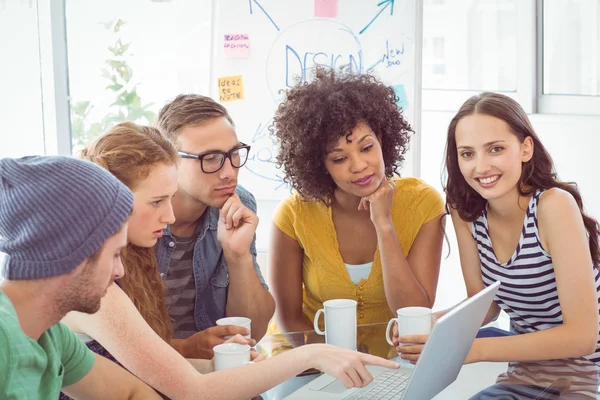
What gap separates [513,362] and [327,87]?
0.98m

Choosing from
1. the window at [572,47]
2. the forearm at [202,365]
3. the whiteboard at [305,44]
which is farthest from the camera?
the window at [572,47]

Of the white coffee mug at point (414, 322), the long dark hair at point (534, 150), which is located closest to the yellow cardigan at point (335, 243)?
the long dark hair at point (534, 150)

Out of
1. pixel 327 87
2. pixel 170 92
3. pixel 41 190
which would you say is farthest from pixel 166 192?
pixel 170 92

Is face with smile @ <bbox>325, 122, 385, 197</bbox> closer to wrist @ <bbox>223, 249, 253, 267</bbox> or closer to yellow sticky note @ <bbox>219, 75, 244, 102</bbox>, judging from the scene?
wrist @ <bbox>223, 249, 253, 267</bbox>

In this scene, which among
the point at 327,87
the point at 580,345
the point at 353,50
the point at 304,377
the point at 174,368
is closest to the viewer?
the point at 174,368

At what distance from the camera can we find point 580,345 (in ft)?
5.34

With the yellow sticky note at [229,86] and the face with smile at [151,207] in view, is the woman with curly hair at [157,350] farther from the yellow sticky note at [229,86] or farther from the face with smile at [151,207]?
the yellow sticky note at [229,86]

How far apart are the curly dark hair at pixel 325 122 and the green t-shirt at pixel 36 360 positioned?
0.98m

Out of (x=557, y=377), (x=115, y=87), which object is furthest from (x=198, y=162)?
(x=115, y=87)

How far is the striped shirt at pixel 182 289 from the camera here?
1952mm

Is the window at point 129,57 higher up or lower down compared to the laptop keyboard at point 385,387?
higher up

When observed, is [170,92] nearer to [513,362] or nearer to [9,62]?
[9,62]

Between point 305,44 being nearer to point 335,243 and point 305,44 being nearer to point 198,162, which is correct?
point 335,243

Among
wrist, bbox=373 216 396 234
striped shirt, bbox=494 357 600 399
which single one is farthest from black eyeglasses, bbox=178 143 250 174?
striped shirt, bbox=494 357 600 399
